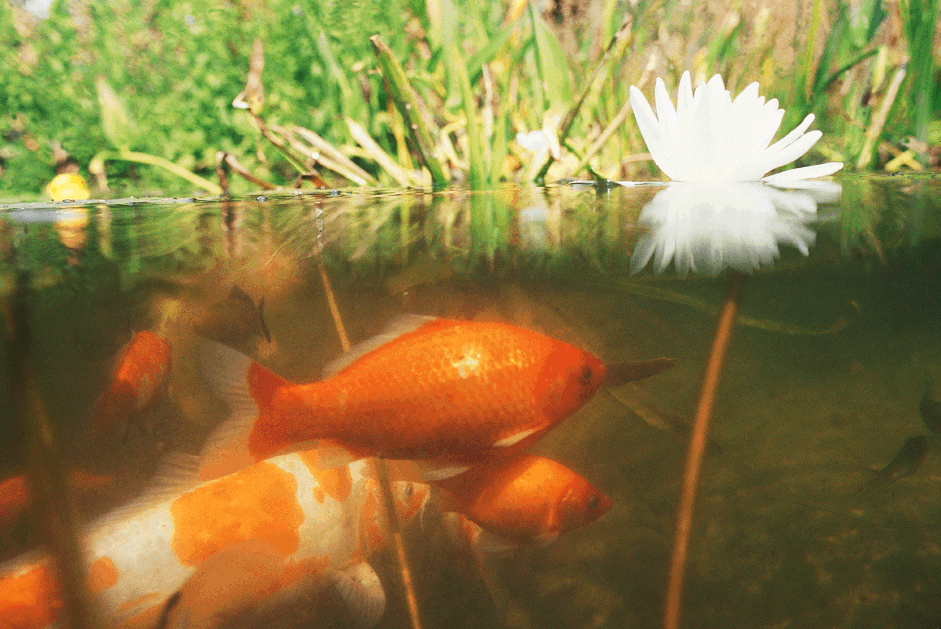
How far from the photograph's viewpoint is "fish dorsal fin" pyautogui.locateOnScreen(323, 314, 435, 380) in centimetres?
47

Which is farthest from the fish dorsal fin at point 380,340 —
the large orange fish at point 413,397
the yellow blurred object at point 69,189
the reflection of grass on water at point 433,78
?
the yellow blurred object at point 69,189

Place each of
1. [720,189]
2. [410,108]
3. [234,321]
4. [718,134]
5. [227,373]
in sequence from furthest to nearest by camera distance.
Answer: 1. [410,108]
2. [720,189]
3. [718,134]
4. [234,321]
5. [227,373]

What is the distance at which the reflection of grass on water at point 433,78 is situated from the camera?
78.7 inches

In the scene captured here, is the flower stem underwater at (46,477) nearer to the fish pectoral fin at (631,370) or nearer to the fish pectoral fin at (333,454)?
the fish pectoral fin at (333,454)

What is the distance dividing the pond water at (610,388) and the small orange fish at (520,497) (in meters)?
0.04

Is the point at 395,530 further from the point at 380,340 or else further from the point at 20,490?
the point at 20,490

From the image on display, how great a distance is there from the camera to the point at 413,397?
45 centimetres

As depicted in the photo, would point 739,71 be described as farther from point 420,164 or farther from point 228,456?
point 228,456

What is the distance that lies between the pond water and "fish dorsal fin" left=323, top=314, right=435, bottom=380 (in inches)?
0.8

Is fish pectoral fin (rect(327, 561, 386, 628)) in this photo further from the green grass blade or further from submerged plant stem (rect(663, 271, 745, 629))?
the green grass blade

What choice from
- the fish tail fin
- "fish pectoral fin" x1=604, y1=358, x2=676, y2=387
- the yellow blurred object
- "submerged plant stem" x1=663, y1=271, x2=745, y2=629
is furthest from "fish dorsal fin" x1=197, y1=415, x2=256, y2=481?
the yellow blurred object

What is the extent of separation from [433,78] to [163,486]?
211 cm

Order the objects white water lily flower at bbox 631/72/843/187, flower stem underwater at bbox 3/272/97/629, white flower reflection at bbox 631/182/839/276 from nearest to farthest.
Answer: flower stem underwater at bbox 3/272/97/629 < white flower reflection at bbox 631/182/839/276 < white water lily flower at bbox 631/72/843/187

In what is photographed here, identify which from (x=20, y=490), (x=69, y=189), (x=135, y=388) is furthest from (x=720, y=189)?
(x=69, y=189)
